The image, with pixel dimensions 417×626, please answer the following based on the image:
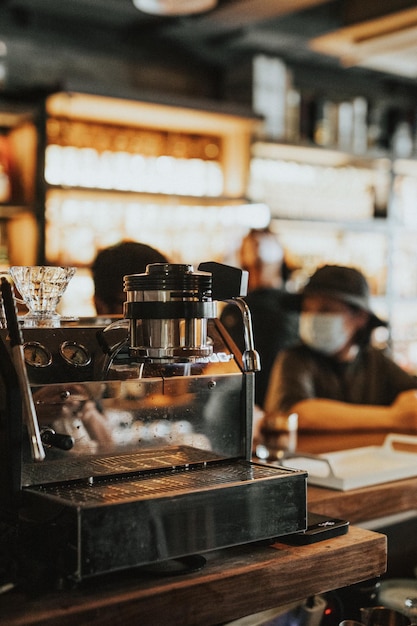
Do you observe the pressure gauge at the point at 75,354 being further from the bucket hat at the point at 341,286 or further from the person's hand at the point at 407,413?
the bucket hat at the point at 341,286

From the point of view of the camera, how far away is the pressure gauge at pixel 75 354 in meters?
1.31

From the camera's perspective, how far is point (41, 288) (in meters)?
1.38

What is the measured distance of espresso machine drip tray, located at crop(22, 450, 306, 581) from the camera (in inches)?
44.2

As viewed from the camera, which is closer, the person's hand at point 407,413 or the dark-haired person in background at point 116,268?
the dark-haired person in background at point 116,268

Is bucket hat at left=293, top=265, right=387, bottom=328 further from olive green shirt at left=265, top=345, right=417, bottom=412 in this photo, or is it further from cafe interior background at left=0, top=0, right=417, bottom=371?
cafe interior background at left=0, top=0, right=417, bottom=371

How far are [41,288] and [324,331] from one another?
78.9 inches

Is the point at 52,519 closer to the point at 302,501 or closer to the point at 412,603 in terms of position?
the point at 302,501

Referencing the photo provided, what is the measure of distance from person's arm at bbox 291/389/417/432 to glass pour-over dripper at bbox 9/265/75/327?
5.00 feet

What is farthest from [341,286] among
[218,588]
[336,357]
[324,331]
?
[218,588]

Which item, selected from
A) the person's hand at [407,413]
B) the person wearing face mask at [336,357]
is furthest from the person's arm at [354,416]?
the person wearing face mask at [336,357]

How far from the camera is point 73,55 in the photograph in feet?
15.1

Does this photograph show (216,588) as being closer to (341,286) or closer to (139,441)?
(139,441)

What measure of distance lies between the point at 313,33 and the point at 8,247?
2.23m

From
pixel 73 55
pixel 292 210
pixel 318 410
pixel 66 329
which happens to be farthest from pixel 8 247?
pixel 66 329
